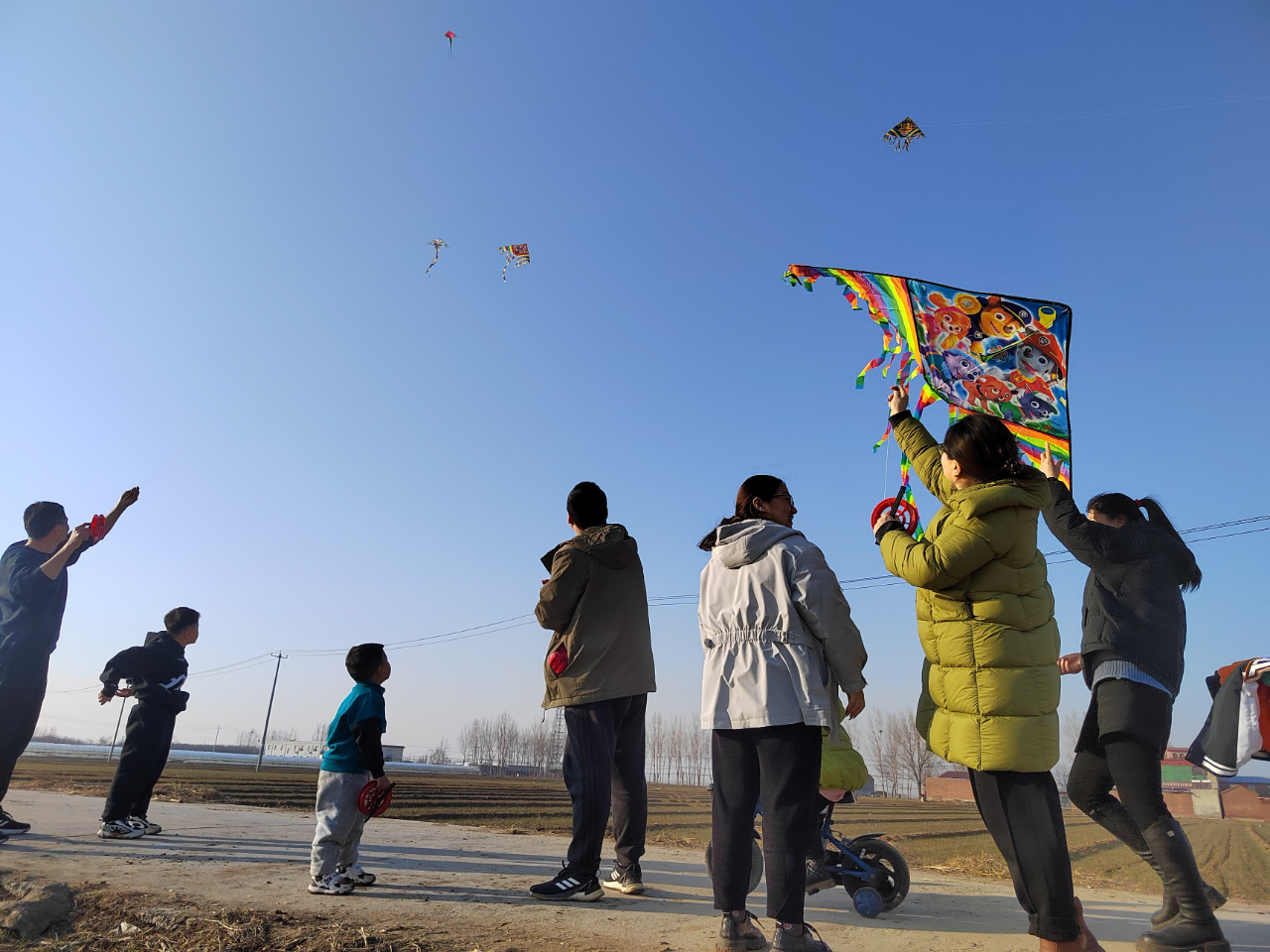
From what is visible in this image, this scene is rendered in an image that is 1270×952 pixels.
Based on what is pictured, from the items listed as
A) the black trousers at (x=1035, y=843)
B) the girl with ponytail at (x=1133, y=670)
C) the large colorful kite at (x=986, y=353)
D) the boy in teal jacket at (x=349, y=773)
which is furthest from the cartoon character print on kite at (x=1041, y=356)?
the boy in teal jacket at (x=349, y=773)

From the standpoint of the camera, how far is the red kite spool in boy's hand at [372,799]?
359 cm

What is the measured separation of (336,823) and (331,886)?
10.7 inches

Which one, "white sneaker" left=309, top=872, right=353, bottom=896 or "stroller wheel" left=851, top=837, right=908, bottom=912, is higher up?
"stroller wheel" left=851, top=837, right=908, bottom=912

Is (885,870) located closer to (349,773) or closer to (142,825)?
(349,773)

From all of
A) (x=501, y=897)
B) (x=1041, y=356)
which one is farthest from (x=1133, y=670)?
(x=501, y=897)

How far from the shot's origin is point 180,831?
205 inches

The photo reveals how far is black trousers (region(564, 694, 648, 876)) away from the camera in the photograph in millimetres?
3426

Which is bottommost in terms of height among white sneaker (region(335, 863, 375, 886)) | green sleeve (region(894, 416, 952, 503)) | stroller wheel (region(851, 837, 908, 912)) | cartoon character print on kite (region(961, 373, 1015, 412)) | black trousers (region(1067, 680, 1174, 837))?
white sneaker (region(335, 863, 375, 886))

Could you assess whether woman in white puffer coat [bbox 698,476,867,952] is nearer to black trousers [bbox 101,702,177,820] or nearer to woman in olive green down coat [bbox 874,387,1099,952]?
woman in olive green down coat [bbox 874,387,1099,952]

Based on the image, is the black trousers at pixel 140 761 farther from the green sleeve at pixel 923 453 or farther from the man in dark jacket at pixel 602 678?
the green sleeve at pixel 923 453

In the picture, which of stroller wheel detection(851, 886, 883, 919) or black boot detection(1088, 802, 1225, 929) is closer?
black boot detection(1088, 802, 1225, 929)

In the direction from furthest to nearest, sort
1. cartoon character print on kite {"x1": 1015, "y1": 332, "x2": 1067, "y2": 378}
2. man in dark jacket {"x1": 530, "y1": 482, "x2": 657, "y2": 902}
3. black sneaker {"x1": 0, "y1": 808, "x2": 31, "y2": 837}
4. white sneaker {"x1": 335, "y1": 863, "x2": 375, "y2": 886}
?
black sneaker {"x1": 0, "y1": 808, "x2": 31, "y2": 837} → cartoon character print on kite {"x1": 1015, "y1": 332, "x2": 1067, "y2": 378} → man in dark jacket {"x1": 530, "y1": 482, "x2": 657, "y2": 902} → white sneaker {"x1": 335, "y1": 863, "x2": 375, "y2": 886}

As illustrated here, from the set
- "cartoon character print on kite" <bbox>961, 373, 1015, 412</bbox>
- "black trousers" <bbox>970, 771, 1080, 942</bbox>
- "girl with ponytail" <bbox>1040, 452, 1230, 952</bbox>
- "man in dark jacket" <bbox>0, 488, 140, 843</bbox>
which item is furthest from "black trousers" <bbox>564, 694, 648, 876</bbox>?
"man in dark jacket" <bbox>0, 488, 140, 843</bbox>

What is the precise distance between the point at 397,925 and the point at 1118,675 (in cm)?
294
